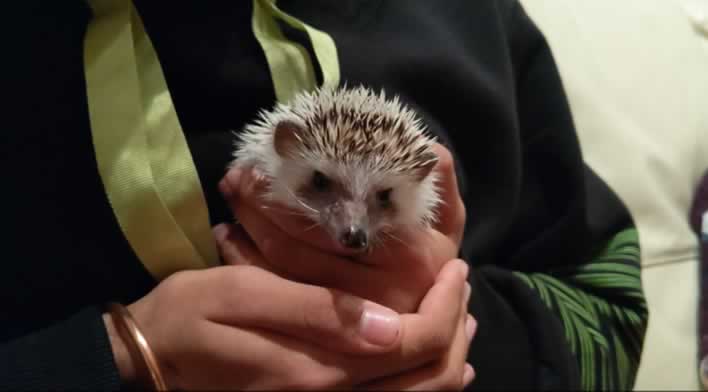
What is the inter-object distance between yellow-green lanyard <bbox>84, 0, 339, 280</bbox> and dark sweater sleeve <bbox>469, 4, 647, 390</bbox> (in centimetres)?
50

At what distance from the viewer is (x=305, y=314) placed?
73 centimetres

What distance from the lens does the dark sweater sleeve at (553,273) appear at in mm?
994

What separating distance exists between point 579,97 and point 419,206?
2.42ft

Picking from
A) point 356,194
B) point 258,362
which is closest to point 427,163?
point 356,194

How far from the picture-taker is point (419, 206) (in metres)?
0.93

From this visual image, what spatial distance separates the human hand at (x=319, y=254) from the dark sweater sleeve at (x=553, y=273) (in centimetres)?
20

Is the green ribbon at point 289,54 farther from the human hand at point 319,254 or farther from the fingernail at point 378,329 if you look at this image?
the fingernail at point 378,329

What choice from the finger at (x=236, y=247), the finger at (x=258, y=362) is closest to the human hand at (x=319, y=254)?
the finger at (x=236, y=247)

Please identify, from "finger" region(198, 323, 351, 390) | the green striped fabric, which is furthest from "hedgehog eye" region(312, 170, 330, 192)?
the green striped fabric

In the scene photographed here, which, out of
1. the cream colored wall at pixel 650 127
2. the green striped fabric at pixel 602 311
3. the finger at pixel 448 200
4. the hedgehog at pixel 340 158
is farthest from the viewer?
the cream colored wall at pixel 650 127

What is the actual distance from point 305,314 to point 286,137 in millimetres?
240

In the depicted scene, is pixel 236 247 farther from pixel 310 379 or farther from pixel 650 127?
pixel 650 127

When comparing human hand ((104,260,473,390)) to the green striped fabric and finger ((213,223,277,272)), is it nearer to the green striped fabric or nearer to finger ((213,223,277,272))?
finger ((213,223,277,272))

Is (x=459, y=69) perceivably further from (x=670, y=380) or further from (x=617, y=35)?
(x=670, y=380)
